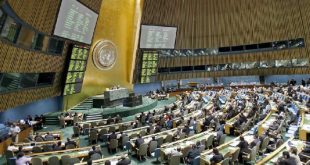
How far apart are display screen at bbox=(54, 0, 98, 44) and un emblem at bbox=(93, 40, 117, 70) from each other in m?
3.56

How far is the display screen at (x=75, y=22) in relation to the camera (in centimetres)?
1762

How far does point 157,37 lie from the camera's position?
3038 centimetres

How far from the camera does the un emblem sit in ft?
84.6

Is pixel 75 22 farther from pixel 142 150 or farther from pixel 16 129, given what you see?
pixel 142 150

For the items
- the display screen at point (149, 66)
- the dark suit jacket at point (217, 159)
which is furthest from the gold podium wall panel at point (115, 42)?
the dark suit jacket at point (217, 159)

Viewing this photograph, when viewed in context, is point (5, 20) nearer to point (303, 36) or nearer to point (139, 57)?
point (139, 57)

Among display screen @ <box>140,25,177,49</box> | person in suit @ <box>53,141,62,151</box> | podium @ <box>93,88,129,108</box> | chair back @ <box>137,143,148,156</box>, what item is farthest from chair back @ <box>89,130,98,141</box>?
display screen @ <box>140,25,177,49</box>

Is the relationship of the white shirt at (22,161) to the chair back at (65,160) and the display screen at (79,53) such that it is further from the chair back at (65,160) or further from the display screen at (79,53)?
the display screen at (79,53)

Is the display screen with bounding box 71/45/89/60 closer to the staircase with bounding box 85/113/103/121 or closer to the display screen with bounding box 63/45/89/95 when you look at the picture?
the display screen with bounding box 63/45/89/95

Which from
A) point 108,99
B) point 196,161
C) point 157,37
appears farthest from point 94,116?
point 196,161

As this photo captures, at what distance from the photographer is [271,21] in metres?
31.3

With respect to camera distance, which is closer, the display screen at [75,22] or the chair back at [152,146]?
the chair back at [152,146]

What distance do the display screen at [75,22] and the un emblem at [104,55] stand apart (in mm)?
3559

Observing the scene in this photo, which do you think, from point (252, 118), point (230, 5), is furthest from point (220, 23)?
point (252, 118)
